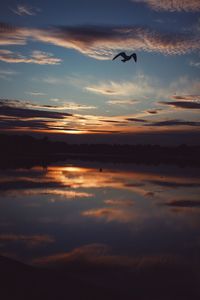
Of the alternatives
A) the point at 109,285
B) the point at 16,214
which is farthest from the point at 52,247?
the point at 16,214

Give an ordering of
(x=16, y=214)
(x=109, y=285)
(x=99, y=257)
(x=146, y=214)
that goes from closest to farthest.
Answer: (x=109, y=285) → (x=99, y=257) → (x=16, y=214) → (x=146, y=214)

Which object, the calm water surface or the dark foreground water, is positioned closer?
the dark foreground water

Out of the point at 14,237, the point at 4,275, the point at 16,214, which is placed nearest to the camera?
the point at 4,275

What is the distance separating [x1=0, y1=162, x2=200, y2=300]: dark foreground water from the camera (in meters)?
8.15

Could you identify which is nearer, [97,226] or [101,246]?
[101,246]

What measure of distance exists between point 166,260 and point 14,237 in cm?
→ 497

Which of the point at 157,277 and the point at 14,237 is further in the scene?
the point at 14,237

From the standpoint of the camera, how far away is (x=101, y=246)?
11.5 m

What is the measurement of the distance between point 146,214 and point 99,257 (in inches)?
282

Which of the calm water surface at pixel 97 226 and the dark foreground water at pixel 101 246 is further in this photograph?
the calm water surface at pixel 97 226

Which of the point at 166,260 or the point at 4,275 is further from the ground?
the point at 4,275

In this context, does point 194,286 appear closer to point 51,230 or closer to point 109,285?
point 109,285

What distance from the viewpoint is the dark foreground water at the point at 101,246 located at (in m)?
8.15

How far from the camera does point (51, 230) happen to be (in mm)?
13281
